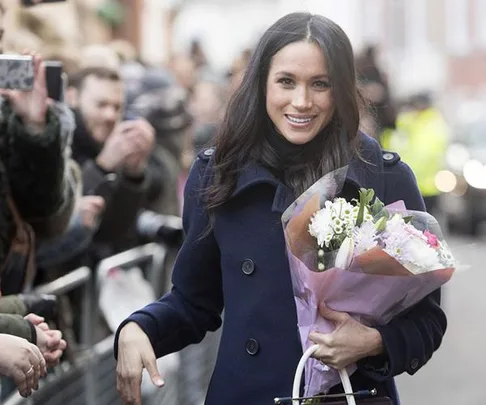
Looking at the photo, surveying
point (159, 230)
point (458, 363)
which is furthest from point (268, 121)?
point (458, 363)

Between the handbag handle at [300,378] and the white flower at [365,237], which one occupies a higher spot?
the white flower at [365,237]

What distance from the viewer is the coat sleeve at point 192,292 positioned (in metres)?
3.98

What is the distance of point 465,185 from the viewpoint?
Result: 20031 mm

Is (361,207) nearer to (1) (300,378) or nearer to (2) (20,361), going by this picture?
(1) (300,378)

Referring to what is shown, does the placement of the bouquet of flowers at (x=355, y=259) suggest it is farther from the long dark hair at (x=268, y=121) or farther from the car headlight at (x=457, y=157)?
the car headlight at (x=457, y=157)

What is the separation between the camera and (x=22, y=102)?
4.65m

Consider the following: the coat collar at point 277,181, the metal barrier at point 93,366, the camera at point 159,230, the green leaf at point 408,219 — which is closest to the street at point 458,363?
the camera at point 159,230

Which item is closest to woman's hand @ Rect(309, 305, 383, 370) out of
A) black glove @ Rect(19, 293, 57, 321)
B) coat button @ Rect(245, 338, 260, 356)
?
coat button @ Rect(245, 338, 260, 356)

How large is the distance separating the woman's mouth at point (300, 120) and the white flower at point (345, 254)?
466 mm

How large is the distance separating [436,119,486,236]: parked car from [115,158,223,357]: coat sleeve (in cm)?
1553

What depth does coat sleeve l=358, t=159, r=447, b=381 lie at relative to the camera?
369 cm

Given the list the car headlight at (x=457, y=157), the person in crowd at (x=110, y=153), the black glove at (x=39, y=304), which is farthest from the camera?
the car headlight at (x=457, y=157)

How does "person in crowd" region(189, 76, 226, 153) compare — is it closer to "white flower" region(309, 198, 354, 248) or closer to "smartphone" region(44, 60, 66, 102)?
"smartphone" region(44, 60, 66, 102)

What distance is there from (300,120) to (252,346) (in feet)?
2.07
